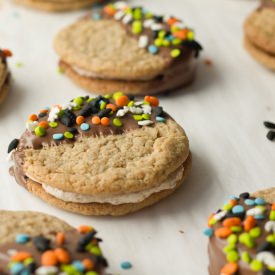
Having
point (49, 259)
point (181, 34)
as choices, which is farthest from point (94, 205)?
point (181, 34)

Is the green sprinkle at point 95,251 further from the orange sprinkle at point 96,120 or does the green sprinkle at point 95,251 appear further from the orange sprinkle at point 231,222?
the orange sprinkle at point 96,120

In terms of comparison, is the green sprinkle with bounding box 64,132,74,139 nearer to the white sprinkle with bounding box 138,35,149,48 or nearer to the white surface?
the white surface

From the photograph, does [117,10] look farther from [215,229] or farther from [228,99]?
[215,229]

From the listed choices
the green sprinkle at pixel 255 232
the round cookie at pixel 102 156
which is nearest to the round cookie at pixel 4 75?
the round cookie at pixel 102 156

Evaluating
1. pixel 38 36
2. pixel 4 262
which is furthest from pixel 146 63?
pixel 4 262

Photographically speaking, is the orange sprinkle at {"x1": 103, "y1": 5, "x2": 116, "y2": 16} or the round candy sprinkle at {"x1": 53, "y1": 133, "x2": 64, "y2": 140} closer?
the round candy sprinkle at {"x1": 53, "y1": 133, "x2": 64, "y2": 140}

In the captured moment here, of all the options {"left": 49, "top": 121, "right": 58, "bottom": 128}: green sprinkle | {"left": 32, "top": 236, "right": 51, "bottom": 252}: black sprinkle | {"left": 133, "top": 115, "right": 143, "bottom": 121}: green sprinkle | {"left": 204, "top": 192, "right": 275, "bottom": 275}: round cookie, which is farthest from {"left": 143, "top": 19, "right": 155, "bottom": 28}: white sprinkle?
{"left": 32, "top": 236, "right": 51, "bottom": 252}: black sprinkle

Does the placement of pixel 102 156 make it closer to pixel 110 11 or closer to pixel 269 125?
pixel 269 125
